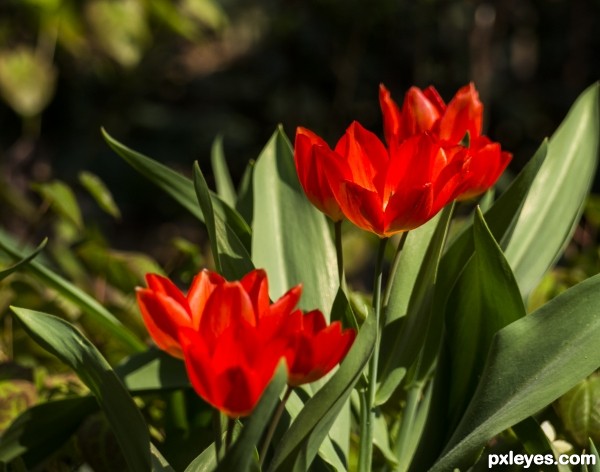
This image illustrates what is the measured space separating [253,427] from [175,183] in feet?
1.59

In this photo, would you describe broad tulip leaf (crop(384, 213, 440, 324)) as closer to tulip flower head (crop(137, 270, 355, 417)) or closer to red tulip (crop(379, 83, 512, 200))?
red tulip (crop(379, 83, 512, 200))

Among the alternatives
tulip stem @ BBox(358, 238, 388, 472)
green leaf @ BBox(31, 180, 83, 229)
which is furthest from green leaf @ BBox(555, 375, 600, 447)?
green leaf @ BBox(31, 180, 83, 229)

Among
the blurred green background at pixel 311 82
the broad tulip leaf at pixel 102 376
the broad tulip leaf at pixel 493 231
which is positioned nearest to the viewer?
the broad tulip leaf at pixel 102 376

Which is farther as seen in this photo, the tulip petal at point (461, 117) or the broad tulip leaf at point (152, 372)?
the broad tulip leaf at point (152, 372)

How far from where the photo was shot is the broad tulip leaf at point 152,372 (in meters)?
1.10

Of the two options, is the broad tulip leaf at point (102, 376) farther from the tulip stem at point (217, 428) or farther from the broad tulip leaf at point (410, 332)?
the broad tulip leaf at point (410, 332)

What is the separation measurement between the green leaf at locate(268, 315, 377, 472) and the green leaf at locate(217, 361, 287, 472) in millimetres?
64

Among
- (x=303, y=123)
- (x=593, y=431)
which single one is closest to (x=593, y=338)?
(x=593, y=431)

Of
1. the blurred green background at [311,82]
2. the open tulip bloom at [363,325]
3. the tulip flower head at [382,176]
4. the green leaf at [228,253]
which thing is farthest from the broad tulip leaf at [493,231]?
the blurred green background at [311,82]

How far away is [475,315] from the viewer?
0.97 m

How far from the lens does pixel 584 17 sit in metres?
5.27

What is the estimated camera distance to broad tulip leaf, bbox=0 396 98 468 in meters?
1.06

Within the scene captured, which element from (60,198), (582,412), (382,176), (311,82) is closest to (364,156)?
(382,176)

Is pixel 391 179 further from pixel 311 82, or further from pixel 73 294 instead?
pixel 311 82
